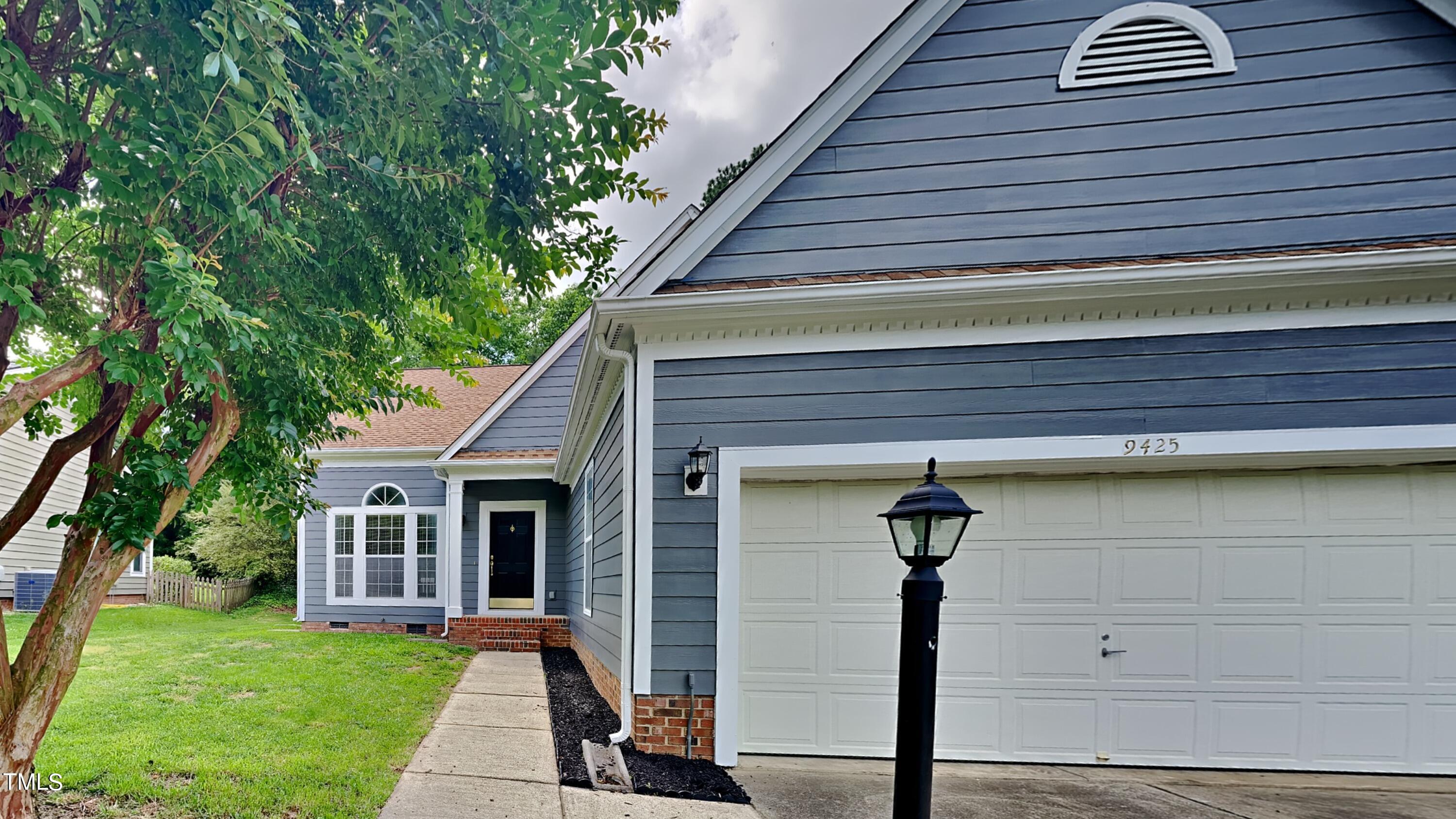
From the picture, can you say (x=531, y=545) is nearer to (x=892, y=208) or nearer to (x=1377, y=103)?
(x=892, y=208)

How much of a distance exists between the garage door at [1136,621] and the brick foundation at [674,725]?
333 millimetres

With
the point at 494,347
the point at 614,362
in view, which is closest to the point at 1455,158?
the point at 614,362

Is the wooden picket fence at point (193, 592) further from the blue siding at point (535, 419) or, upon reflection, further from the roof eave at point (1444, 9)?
the roof eave at point (1444, 9)

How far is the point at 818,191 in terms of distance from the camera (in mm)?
5148

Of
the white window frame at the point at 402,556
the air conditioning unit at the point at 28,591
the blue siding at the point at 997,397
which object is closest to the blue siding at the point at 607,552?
the blue siding at the point at 997,397

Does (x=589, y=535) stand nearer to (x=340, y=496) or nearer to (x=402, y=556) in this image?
(x=402, y=556)

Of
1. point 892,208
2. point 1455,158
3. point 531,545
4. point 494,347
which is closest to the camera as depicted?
point 1455,158

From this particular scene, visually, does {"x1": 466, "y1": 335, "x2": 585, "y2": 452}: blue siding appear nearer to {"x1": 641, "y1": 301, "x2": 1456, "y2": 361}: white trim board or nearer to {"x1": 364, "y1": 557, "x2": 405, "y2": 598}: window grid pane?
{"x1": 364, "y1": 557, "x2": 405, "y2": 598}: window grid pane

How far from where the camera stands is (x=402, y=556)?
12.6m

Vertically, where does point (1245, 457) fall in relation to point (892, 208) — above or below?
below

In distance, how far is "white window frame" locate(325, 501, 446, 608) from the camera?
1238 cm

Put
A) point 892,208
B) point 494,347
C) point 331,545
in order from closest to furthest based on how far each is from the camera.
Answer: point 892,208, point 331,545, point 494,347

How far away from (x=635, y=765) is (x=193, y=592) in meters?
16.0

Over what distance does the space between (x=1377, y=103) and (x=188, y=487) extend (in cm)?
755
